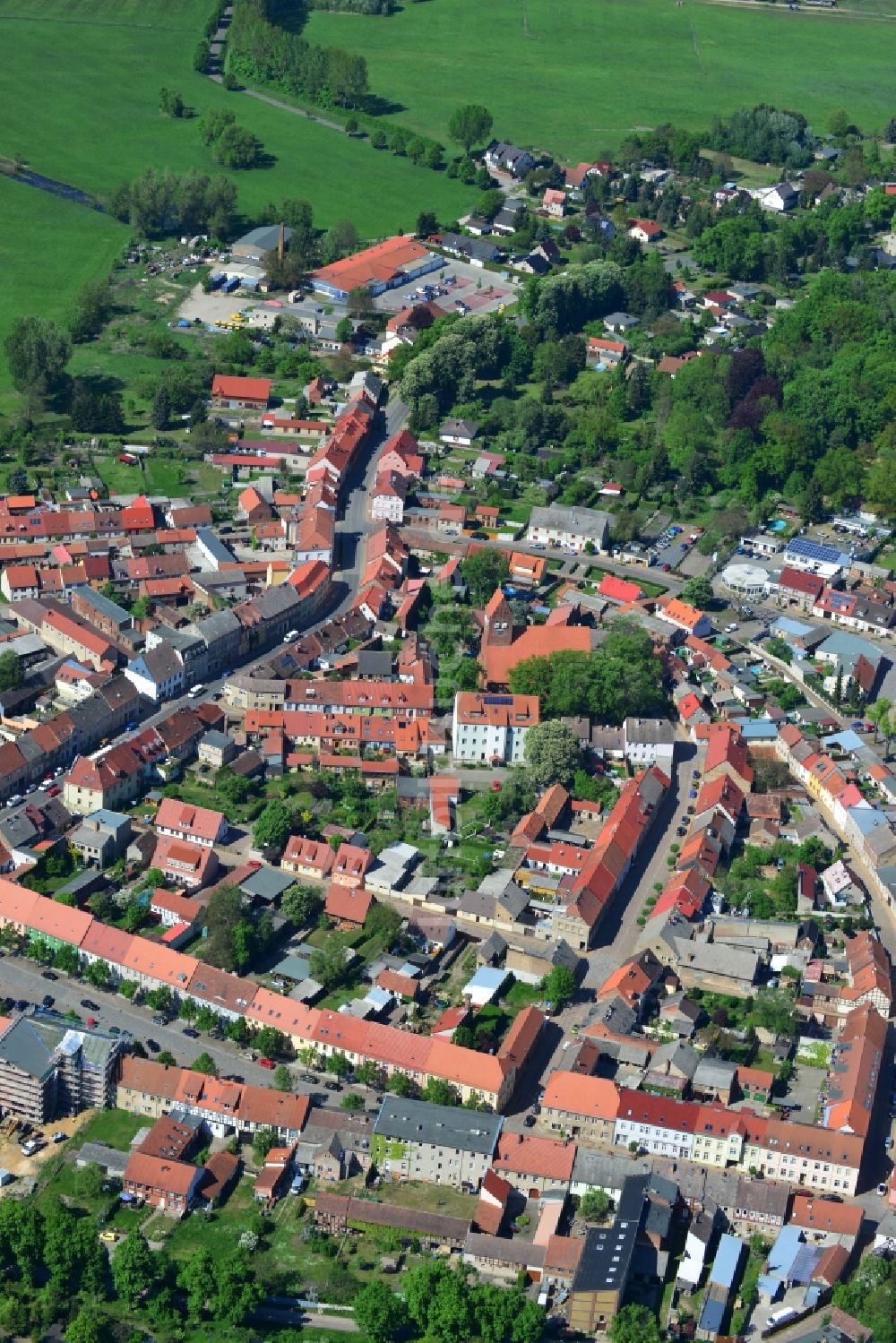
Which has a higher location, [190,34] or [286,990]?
[190,34]

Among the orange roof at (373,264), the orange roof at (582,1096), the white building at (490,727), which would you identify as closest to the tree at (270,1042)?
the orange roof at (582,1096)

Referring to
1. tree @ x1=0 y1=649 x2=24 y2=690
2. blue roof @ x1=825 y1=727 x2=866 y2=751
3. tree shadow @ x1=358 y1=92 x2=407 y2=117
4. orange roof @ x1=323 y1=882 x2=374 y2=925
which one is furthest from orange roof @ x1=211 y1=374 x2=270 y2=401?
tree shadow @ x1=358 y1=92 x2=407 y2=117

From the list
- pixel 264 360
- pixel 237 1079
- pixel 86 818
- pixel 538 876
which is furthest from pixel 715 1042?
pixel 264 360

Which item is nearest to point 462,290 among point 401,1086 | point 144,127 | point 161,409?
point 161,409

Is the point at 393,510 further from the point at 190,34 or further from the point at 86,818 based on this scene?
the point at 190,34

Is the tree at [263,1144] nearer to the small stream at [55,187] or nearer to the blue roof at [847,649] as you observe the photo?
the blue roof at [847,649]

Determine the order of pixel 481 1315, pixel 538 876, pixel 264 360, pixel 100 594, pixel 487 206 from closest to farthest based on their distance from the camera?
pixel 481 1315 → pixel 538 876 → pixel 100 594 → pixel 264 360 → pixel 487 206

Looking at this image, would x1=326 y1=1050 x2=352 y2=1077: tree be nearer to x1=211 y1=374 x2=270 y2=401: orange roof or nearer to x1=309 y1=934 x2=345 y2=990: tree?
x1=309 y1=934 x2=345 y2=990: tree
